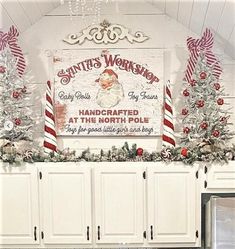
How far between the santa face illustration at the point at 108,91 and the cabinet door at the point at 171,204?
0.67 m

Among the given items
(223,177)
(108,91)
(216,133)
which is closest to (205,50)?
(216,133)

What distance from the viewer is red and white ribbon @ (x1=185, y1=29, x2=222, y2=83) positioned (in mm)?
2797

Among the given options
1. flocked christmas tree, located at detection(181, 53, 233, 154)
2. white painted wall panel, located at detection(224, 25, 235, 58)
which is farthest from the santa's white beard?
white painted wall panel, located at detection(224, 25, 235, 58)

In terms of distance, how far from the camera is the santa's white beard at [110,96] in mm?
3090

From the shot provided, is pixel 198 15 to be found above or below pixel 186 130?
above

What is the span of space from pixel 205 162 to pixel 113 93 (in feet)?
2.99

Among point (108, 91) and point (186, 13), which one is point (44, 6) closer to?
point (108, 91)

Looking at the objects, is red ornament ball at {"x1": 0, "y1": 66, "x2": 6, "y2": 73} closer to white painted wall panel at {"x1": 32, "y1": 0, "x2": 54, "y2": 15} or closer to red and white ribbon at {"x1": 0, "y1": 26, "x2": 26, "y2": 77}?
red and white ribbon at {"x1": 0, "y1": 26, "x2": 26, "y2": 77}

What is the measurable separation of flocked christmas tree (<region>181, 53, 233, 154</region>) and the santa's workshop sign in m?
0.33

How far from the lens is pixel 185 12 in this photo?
279cm

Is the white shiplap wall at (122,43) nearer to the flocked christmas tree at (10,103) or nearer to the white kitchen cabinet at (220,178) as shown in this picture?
the flocked christmas tree at (10,103)

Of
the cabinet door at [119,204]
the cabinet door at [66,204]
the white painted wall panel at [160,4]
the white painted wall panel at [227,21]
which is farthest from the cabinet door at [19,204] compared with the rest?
the white painted wall panel at [227,21]

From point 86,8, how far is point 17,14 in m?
0.55

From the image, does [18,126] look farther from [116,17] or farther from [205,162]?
[205,162]
